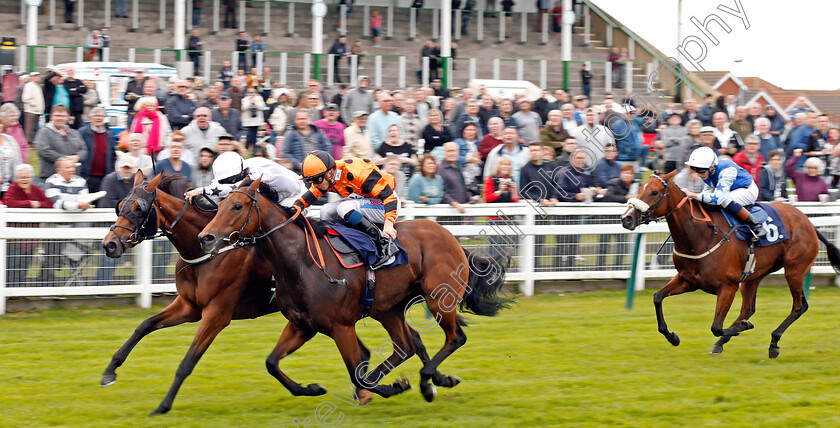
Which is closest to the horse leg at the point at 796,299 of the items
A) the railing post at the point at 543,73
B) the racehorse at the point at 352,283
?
the racehorse at the point at 352,283

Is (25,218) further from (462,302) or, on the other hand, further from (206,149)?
(462,302)

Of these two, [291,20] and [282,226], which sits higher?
[291,20]

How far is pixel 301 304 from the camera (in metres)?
5.62

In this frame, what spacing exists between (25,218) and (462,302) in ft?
12.7

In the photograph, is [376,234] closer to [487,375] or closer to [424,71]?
[487,375]

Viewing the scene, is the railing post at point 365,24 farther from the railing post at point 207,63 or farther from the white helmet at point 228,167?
the white helmet at point 228,167

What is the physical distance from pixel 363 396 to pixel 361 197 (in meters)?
1.20

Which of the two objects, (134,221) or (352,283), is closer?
(352,283)

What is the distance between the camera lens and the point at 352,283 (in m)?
5.79

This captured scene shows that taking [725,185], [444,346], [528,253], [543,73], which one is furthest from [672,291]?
[543,73]

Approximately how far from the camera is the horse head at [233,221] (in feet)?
17.0

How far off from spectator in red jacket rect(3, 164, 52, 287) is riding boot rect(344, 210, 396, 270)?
3.56m

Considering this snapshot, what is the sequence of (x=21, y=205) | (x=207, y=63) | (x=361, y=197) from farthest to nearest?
(x=207, y=63) < (x=21, y=205) < (x=361, y=197)

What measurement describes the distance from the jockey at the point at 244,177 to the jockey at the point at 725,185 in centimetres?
319
